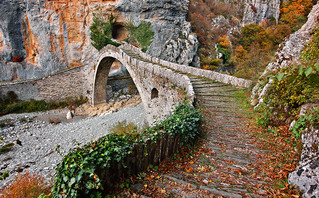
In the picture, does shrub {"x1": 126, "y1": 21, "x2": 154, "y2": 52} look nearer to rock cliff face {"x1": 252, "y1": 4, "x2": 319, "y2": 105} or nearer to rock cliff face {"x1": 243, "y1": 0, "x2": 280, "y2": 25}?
rock cliff face {"x1": 252, "y1": 4, "x2": 319, "y2": 105}

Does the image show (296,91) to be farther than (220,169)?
Yes

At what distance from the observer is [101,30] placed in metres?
21.7

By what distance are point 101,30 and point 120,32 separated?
4.00m

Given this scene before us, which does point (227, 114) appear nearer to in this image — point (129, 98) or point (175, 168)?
point (175, 168)

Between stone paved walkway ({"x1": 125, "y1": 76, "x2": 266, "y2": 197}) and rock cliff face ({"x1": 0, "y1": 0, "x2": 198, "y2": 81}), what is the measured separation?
17280 mm

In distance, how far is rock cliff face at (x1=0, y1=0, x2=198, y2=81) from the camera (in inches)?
750

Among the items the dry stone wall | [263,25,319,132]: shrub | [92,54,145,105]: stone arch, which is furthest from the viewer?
[92,54,145,105]: stone arch

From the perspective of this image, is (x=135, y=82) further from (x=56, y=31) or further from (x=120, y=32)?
(x=120, y=32)

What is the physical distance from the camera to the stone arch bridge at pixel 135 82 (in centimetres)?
802

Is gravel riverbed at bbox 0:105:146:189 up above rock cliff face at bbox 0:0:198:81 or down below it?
below

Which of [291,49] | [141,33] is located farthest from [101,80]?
[291,49]

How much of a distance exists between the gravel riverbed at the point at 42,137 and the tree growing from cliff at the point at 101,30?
32.3 feet

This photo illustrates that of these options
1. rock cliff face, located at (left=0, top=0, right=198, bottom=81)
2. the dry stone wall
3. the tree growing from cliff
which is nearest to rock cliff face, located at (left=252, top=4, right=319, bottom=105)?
the dry stone wall

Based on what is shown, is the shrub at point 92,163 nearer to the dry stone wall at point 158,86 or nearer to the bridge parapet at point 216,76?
the dry stone wall at point 158,86
